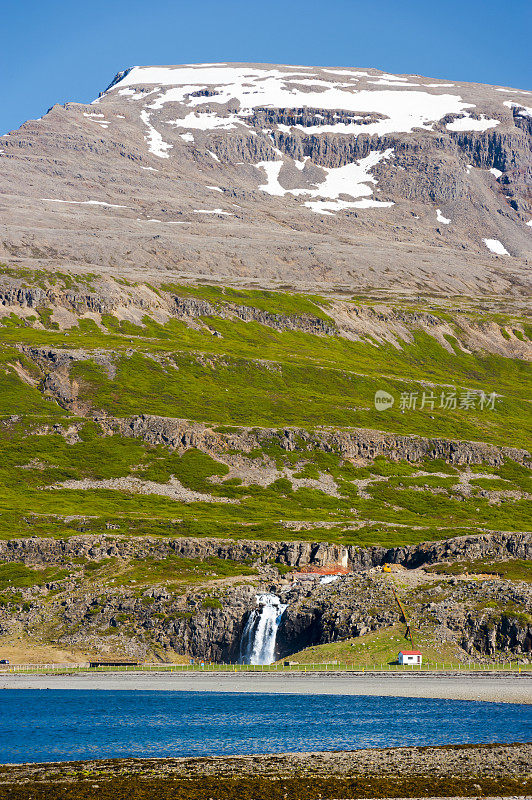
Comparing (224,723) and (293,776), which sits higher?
(293,776)

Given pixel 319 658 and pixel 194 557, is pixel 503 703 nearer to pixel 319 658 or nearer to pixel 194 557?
pixel 319 658

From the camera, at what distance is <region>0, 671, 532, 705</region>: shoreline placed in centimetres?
10687

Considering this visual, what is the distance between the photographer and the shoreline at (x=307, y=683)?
351ft

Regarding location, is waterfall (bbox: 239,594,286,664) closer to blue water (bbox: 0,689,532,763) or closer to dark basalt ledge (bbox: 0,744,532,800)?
blue water (bbox: 0,689,532,763)

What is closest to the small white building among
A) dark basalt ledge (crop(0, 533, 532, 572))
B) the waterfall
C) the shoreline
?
the shoreline

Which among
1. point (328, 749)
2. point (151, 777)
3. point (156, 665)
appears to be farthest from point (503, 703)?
point (156, 665)

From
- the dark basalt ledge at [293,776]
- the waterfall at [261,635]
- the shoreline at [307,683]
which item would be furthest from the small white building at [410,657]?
the dark basalt ledge at [293,776]

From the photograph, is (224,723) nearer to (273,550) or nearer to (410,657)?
(410,657)

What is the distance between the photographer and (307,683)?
390ft

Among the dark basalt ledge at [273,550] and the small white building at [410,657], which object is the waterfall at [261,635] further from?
the dark basalt ledge at [273,550]

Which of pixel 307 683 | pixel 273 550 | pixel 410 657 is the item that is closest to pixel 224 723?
pixel 307 683

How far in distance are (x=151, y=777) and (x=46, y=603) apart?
92.1m

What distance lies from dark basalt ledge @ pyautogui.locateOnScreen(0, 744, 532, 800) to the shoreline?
111ft

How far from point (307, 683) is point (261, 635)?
2612 cm
